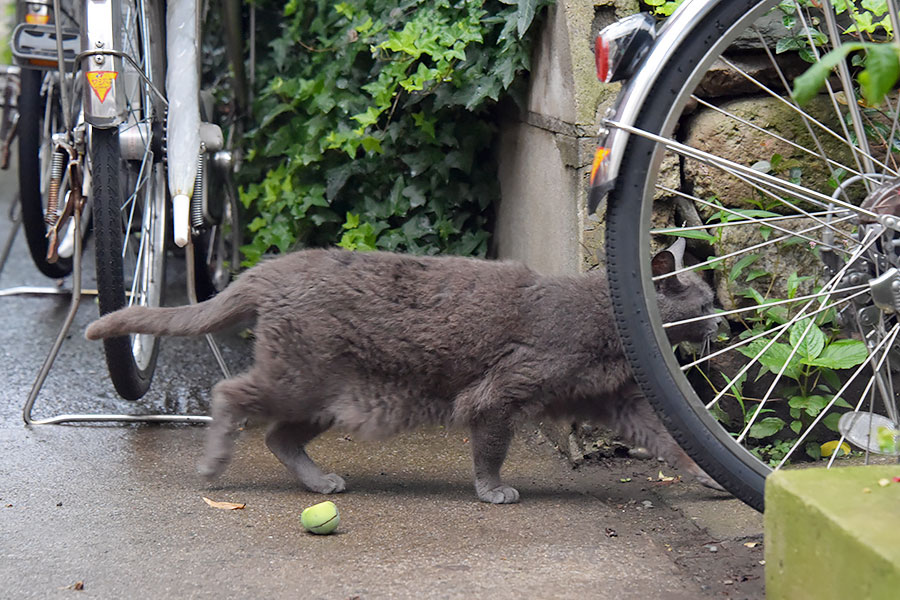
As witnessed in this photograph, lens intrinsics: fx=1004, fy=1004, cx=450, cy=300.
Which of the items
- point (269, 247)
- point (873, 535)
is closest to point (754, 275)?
point (873, 535)

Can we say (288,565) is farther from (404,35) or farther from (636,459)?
(404,35)

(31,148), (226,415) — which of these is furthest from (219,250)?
(226,415)

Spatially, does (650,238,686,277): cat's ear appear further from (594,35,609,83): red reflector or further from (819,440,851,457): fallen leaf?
(819,440,851,457): fallen leaf

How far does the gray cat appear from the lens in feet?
8.64

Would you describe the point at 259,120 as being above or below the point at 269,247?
above

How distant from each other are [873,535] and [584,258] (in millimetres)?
1410

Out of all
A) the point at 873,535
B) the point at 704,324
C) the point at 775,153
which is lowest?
the point at 873,535

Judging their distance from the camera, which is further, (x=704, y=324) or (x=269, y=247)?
(x=269, y=247)

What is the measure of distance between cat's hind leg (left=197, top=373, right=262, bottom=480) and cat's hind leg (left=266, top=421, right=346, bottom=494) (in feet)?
0.43

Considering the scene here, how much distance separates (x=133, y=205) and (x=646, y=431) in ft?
5.79

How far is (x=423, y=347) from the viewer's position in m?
2.63

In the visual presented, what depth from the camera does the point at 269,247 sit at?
408 cm

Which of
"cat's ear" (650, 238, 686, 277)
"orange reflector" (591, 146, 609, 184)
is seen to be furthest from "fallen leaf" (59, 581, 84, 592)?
"cat's ear" (650, 238, 686, 277)

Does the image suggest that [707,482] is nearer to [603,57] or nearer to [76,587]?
[603,57]
